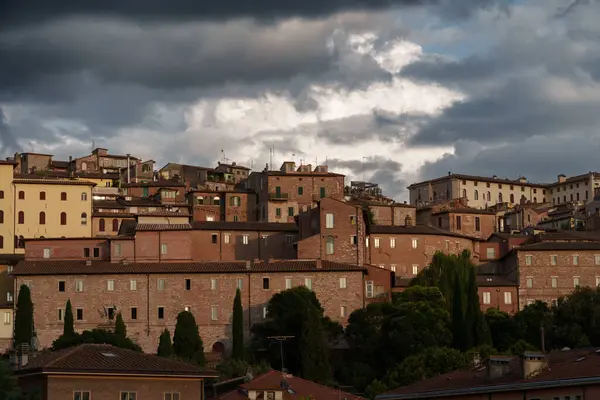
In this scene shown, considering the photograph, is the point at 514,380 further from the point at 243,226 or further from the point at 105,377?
the point at 243,226

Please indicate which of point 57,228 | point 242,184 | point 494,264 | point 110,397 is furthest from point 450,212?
point 110,397

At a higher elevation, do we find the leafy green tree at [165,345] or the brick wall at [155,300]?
the brick wall at [155,300]

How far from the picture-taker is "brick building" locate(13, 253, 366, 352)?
9631cm

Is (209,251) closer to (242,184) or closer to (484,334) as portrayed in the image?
(484,334)

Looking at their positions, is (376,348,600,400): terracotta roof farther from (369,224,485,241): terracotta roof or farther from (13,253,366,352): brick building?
(369,224,485,241): terracotta roof

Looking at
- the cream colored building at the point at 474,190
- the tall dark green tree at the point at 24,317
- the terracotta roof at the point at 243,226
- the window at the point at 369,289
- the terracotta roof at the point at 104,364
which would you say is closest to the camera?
the terracotta roof at the point at 104,364

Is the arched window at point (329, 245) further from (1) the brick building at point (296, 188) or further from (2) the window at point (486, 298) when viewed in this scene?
(1) the brick building at point (296, 188)

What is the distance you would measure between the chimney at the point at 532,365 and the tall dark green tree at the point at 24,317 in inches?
1826

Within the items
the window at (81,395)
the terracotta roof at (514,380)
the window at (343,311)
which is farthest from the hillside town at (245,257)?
the window at (81,395)

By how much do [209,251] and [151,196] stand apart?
98.8 ft

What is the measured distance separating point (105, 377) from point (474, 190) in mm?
114498

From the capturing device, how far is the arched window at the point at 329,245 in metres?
104

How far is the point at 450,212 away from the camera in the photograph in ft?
416

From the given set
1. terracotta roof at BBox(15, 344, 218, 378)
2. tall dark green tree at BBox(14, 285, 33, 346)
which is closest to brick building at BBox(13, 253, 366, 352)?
tall dark green tree at BBox(14, 285, 33, 346)
